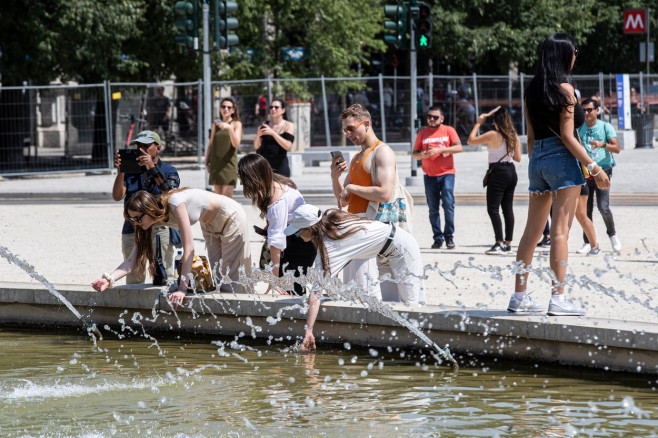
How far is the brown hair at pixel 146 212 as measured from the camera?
24.1ft

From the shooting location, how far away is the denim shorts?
679cm

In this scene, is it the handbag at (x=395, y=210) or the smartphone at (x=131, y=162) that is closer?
the handbag at (x=395, y=210)

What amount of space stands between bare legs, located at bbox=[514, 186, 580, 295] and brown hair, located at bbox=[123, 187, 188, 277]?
235 cm

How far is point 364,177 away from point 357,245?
0.96 meters

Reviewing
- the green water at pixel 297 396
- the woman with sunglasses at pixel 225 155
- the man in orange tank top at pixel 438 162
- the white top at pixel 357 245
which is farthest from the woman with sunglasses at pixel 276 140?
the white top at pixel 357 245

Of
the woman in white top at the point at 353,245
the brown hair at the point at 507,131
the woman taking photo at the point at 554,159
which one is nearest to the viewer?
the woman taking photo at the point at 554,159

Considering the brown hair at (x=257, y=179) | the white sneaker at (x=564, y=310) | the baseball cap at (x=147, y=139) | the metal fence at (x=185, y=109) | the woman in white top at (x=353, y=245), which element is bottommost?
the white sneaker at (x=564, y=310)

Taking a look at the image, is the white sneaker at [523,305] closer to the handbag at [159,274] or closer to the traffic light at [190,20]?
the handbag at [159,274]

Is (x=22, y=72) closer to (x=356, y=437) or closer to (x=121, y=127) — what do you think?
(x=121, y=127)

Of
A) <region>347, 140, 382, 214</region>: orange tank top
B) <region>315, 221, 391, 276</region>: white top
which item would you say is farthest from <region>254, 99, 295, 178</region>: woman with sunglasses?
<region>315, 221, 391, 276</region>: white top

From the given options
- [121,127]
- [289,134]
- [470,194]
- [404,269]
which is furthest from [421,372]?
[121,127]

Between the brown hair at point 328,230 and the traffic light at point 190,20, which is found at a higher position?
the traffic light at point 190,20

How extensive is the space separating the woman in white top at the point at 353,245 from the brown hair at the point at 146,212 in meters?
0.96

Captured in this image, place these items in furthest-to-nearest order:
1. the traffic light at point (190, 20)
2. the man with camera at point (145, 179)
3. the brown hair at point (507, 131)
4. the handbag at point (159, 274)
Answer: the traffic light at point (190, 20) < the brown hair at point (507, 131) < the man with camera at point (145, 179) < the handbag at point (159, 274)
